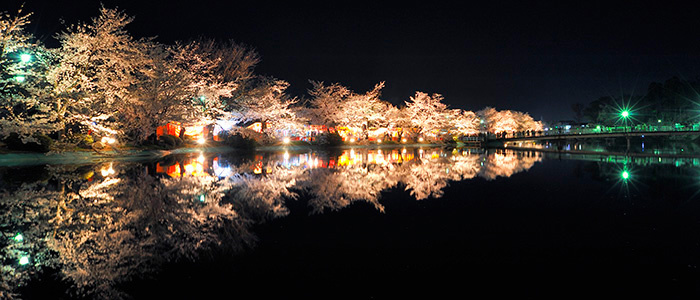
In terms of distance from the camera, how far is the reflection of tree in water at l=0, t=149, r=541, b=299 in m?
4.80

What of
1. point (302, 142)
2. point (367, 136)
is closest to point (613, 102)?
point (367, 136)

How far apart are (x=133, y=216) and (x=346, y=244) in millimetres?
4743

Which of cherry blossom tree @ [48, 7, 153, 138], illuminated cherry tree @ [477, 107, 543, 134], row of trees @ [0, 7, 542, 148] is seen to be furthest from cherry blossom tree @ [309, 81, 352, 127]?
illuminated cherry tree @ [477, 107, 543, 134]

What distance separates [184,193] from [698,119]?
8384 cm

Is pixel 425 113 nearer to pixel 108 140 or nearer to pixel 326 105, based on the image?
pixel 326 105

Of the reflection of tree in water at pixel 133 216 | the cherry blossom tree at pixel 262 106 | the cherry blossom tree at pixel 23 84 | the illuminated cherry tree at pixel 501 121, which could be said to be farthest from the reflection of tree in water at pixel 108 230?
the illuminated cherry tree at pixel 501 121

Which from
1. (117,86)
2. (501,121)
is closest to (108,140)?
(117,86)

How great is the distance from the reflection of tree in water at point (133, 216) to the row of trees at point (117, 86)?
44.5ft

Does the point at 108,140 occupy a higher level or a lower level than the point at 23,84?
lower

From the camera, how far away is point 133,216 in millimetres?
7594

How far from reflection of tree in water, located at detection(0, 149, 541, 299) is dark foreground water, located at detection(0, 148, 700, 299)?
40mm

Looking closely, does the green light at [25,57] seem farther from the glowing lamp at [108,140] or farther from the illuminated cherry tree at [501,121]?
the illuminated cherry tree at [501,121]

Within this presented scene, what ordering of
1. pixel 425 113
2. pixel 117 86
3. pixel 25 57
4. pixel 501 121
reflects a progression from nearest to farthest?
pixel 25 57, pixel 117 86, pixel 425 113, pixel 501 121

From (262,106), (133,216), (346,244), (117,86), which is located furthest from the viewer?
(262,106)
